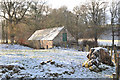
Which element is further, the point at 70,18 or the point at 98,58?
the point at 70,18

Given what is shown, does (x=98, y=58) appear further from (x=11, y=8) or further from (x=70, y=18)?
(x=70, y=18)

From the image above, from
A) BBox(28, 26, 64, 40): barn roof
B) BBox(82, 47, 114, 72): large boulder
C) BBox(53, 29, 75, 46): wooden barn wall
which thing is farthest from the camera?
BBox(28, 26, 64, 40): barn roof

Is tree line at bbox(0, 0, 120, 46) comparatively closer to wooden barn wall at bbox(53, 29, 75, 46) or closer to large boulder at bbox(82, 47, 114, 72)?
wooden barn wall at bbox(53, 29, 75, 46)

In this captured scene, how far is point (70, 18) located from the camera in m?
43.7

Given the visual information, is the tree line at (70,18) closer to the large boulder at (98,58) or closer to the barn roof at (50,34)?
the barn roof at (50,34)

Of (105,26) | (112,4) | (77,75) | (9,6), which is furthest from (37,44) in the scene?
(77,75)

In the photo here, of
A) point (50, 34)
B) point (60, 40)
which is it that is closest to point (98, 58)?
point (60, 40)

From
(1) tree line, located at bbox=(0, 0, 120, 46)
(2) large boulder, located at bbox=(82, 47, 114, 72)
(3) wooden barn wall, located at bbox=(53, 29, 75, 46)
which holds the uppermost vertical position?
(1) tree line, located at bbox=(0, 0, 120, 46)

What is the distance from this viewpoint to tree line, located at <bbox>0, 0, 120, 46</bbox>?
106 ft

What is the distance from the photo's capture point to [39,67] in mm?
10641

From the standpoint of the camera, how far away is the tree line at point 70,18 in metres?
32.4

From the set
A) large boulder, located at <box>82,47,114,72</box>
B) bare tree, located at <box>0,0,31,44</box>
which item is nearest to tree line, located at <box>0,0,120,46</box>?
bare tree, located at <box>0,0,31,44</box>

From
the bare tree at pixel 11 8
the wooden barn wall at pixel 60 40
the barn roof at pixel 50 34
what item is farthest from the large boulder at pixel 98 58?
the bare tree at pixel 11 8

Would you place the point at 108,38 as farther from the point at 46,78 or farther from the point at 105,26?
the point at 46,78
